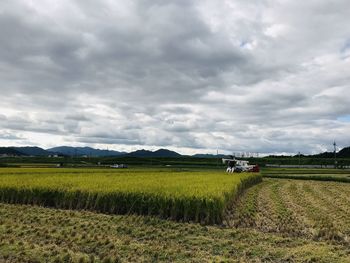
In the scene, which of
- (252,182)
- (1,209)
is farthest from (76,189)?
(252,182)

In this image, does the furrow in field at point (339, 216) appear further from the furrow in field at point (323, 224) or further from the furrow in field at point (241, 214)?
the furrow in field at point (241, 214)

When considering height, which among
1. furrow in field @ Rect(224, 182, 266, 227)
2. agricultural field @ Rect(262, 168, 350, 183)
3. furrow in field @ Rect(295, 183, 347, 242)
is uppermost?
agricultural field @ Rect(262, 168, 350, 183)

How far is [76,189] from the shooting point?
18891 millimetres

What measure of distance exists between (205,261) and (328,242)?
14.7ft

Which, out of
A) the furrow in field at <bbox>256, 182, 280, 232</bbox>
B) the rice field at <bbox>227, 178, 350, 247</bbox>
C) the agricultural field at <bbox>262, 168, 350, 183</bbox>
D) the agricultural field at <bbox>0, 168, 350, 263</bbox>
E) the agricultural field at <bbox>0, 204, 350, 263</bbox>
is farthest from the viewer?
the agricultural field at <bbox>262, 168, 350, 183</bbox>

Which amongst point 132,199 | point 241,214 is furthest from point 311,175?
point 132,199

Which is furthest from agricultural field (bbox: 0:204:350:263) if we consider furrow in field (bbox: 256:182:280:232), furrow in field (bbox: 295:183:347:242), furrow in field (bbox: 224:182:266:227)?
furrow in field (bbox: 224:182:266:227)

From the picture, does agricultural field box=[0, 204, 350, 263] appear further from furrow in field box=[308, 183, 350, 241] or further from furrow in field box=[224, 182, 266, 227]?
furrow in field box=[308, 183, 350, 241]

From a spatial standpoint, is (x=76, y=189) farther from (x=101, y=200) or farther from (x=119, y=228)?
(x=119, y=228)

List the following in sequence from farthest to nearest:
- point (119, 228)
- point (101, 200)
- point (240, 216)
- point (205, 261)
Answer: point (101, 200)
point (240, 216)
point (119, 228)
point (205, 261)

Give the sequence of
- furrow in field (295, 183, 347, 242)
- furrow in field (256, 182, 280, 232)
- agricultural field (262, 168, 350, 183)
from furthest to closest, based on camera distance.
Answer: agricultural field (262, 168, 350, 183), furrow in field (256, 182, 280, 232), furrow in field (295, 183, 347, 242)

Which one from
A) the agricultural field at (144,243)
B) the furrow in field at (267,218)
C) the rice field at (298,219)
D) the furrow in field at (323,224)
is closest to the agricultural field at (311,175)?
the rice field at (298,219)

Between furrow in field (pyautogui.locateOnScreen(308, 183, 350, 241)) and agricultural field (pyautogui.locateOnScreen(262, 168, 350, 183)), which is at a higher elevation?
agricultural field (pyautogui.locateOnScreen(262, 168, 350, 183))

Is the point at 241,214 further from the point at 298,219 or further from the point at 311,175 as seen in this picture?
the point at 311,175
